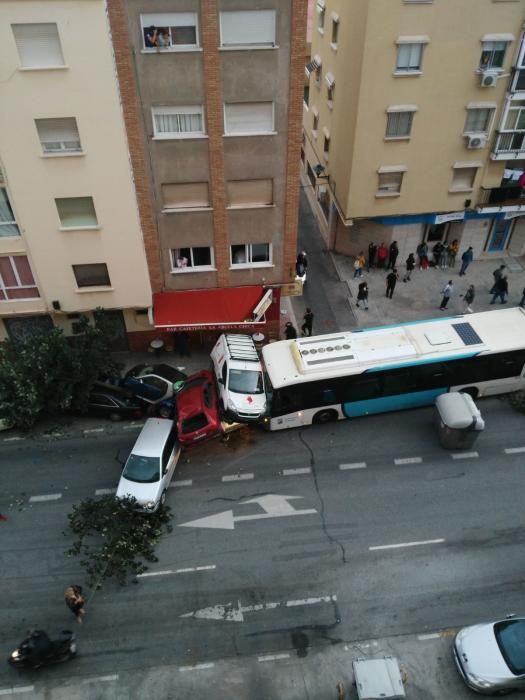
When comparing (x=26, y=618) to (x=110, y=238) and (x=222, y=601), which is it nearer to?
(x=222, y=601)

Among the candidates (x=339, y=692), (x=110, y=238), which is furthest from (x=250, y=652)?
(x=110, y=238)

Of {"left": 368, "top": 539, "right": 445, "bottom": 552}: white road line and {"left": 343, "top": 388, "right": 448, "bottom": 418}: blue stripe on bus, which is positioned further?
{"left": 343, "top": 388, "right": 448, "bottom": 418}: blue stripe on bus

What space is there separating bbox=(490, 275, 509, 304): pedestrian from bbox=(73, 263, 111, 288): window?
18.3 meters

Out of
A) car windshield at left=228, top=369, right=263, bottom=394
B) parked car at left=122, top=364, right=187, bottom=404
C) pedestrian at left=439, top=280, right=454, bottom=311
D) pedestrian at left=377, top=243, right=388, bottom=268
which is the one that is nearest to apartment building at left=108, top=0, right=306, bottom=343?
parked car at left=122, top=364, right=187, bottom=404

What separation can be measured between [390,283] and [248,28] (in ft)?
44.6

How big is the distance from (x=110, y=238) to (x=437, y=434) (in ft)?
47.8

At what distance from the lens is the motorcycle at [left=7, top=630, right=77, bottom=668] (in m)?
14.3

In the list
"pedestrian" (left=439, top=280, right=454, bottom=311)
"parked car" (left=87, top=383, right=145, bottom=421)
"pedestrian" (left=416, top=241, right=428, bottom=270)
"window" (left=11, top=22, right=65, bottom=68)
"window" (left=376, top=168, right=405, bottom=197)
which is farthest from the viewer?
"pedestrian" (left=416, top=241, right=428, bottom=270)

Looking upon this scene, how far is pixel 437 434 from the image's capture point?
2106cm

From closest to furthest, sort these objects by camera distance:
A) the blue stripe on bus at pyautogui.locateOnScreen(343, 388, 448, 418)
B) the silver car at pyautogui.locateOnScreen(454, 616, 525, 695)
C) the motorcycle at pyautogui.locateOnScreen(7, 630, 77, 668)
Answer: the silver car at pyautogui.locateOnScreen(454, 616, 525, 695), the motorcycle at pyautogui.locateOnScreen(7, 630, 77, 668), the blue stripe on bus at pyautogui.locateOnScreen(343, 388, 448, 418)

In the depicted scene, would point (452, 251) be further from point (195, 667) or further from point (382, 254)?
point (195, 667)

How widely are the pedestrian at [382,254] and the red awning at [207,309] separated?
336 inches

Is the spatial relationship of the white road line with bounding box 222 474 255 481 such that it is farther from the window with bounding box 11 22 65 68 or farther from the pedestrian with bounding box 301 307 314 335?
the window with bounding box 11 22 65 68

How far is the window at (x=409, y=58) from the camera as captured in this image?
23.0 m
